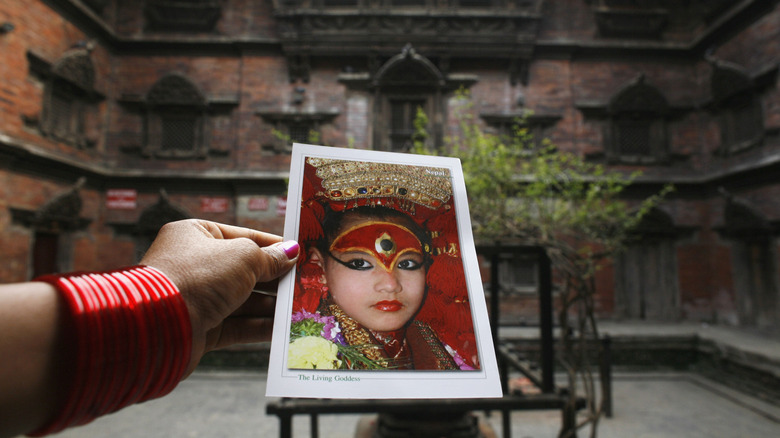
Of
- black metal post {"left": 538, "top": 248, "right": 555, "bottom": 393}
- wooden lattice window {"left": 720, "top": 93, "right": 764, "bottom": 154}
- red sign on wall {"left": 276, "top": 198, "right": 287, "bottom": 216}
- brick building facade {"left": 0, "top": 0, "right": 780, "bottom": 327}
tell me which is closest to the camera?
black metal post {"left": 538, "top": 248, "right": 555, "bottom": 393}

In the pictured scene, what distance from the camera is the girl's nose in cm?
123

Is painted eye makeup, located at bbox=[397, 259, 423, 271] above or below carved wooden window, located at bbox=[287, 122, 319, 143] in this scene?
below

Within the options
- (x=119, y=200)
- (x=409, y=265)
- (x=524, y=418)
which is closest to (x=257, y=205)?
(x=119, y=200)

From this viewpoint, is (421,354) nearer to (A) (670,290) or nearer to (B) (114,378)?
(B) (114,378)

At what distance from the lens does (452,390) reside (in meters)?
1.06

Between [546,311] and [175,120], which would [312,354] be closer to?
[546,311]

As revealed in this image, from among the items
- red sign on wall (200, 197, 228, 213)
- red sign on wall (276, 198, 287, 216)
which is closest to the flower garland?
red sign on wall (276, 198, 287, 216)

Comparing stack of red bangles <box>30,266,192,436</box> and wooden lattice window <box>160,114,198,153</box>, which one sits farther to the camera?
wooden lattice window <box>160,114,198,153</box>

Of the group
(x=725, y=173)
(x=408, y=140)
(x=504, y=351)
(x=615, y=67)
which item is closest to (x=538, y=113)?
(x=615, y=67)

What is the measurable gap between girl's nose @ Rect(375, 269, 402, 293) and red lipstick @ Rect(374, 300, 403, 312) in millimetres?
40

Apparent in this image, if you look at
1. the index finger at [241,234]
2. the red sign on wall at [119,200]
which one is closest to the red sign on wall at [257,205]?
the red sign on wall at [119,200]

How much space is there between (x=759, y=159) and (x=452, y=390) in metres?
11.1

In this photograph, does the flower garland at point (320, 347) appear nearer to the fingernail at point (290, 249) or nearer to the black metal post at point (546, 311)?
the fingernail at point (290, 249)

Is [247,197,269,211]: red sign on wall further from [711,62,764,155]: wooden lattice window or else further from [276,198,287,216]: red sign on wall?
[711,62,764,155]: wooden lattice window
